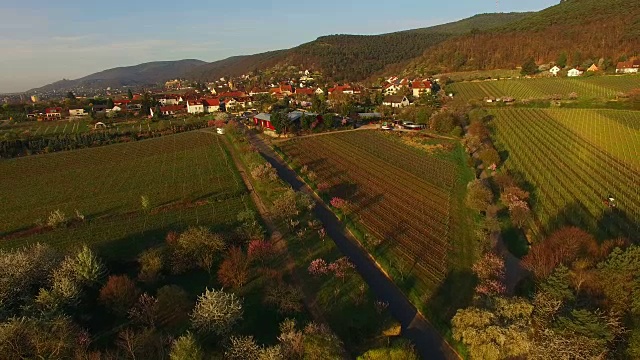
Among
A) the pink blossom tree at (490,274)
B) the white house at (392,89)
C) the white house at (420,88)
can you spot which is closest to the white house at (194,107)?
the white house at (392,89)

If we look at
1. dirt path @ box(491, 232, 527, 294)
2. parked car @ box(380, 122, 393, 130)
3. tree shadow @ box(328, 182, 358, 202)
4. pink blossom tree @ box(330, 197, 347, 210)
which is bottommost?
dirt path @ box(491, 232, 527, 294)

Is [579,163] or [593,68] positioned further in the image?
[593,68]

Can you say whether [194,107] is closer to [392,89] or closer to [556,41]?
[392,89]

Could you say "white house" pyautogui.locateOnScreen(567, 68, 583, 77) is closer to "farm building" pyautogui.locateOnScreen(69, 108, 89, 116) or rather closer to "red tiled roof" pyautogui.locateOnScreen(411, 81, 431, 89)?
"red tiled roof" pyautogui.locateOnScreen(411, 81, 431, 89)

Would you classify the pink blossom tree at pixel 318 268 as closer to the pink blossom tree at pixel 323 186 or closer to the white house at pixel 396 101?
the pink blossom tree at pixel 323 186

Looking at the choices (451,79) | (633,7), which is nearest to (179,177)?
(451,79)

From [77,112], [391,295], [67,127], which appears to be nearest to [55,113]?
[77,112]

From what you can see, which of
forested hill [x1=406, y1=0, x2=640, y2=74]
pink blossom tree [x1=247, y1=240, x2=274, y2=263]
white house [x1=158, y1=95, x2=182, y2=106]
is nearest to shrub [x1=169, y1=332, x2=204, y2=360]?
pink blossom tree [x1=247, y1=240, x2=274, y2=263]
